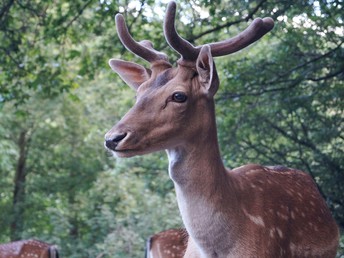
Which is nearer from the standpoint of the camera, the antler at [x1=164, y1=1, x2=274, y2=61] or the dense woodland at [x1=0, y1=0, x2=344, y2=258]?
the antler at [x1=164, y1=1, x2=274, y2=61]

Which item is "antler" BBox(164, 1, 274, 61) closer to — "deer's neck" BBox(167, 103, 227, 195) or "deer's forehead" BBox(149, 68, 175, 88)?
"deer's forehead" BBox(149, 68, 175, 88)

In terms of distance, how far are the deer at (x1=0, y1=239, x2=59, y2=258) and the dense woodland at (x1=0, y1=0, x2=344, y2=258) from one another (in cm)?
292

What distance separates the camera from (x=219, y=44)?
179 inches

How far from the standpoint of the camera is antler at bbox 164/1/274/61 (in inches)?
170

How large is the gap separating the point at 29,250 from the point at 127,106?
26.4 feet

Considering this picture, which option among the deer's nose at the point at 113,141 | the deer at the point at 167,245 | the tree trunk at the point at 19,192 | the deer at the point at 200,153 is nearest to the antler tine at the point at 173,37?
the deer at the point at 200,153

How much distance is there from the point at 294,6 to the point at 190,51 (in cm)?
598

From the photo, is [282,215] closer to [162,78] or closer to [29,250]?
[162,78]

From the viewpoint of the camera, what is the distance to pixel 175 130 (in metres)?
4.23

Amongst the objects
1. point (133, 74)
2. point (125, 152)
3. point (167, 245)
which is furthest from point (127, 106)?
point (125, 152)

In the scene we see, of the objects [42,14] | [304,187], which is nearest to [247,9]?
[42,14]

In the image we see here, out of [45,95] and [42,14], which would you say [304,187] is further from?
[45,95]

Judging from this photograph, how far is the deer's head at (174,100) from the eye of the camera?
4.09m

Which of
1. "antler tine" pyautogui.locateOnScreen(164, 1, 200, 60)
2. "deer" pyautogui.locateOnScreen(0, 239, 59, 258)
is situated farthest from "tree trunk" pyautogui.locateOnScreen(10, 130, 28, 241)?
"antler tine" pyautogui.locateOnScreen(164, 1, 200, 60)
